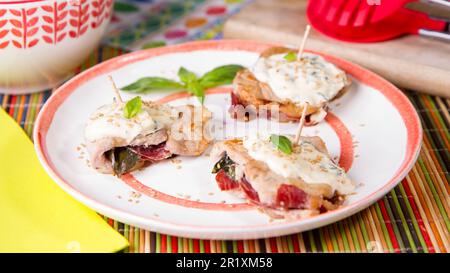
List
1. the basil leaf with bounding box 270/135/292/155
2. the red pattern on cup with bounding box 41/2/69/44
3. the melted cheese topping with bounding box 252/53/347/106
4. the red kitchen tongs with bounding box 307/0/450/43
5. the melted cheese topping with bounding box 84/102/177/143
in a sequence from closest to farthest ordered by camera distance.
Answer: the basil leaf with bounding box 270/135/292/155, the melted cheese topping with bounding box 84/102/177/143, the melted cheese topping with bounding box 252/53/347/106, the red pattern on cup with bounding box 41/2/69/44, the red kitchen tongs with bounding box 307/0/450/43

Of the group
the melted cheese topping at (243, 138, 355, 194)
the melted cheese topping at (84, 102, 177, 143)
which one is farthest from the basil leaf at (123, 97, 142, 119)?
the melted cheese topping at (243, 138, 355, 194)

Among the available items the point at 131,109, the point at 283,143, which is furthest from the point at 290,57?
the point at 131,109

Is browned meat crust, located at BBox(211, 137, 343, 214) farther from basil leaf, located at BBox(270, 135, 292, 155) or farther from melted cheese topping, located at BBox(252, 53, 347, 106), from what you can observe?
melted cheese topping, located at BBox(252, 53, 347, 106)

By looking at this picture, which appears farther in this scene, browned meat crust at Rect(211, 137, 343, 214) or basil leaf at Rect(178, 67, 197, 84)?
basil leaf at Rect(178, 67, 197, 84)

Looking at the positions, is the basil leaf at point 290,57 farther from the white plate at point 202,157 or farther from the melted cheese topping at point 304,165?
the melted cheese topping at point 304,165

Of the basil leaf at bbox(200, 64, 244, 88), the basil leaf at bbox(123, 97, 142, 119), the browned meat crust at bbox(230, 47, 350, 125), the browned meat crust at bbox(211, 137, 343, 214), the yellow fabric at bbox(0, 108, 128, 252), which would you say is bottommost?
the yellow fabric at bbox(0, 108, 128, 252)
